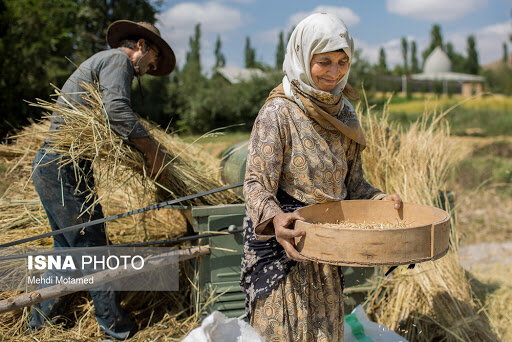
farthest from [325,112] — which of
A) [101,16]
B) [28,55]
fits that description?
[101,16]

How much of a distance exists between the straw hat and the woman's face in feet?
4.95

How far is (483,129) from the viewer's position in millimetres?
17172

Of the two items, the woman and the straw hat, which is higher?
the straw hat

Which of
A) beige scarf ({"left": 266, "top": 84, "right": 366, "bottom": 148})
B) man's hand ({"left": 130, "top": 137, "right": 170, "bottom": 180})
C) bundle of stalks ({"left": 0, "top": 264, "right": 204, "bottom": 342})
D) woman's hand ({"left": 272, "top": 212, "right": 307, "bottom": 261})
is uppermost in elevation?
beige scarf ({"left": 266, "top": 84, "right": 366, "bottom": 148})

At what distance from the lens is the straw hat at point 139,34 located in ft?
9.29

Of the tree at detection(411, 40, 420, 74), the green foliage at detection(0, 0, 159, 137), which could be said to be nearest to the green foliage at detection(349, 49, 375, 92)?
the green foliage at detection(0, 0, 159, 137)

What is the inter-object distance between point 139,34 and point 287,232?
2021 mm

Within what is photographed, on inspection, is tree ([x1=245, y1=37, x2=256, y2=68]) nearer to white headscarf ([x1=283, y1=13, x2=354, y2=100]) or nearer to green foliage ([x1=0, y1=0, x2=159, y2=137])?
green foliage ([x1=0, y1=0, x2=159, y2=137])

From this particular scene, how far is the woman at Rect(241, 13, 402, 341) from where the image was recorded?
5.47ft

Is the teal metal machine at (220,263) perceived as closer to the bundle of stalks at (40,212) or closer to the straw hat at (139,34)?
the bundle of stalks at (40,212)

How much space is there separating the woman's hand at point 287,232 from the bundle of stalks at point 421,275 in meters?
1.58

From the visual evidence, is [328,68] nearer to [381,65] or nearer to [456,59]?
[381,65]

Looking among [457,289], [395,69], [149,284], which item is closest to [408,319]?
[457,289]

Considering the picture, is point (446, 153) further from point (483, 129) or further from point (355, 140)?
point (483, 129)
